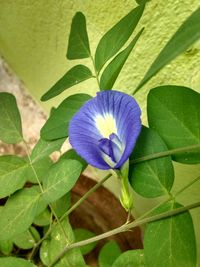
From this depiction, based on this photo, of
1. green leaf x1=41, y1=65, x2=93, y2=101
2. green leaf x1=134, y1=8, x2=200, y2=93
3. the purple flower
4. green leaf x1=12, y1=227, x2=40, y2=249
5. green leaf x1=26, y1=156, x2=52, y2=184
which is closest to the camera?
green leaf x1=134, y1=8, x2=200, y2=93

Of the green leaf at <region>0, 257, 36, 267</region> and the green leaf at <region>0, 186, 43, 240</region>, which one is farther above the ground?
the green leaf at <region>0, 186, 43, 240</region>

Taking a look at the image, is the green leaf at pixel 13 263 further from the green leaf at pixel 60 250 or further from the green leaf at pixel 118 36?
the green leaf at pixel 118 36

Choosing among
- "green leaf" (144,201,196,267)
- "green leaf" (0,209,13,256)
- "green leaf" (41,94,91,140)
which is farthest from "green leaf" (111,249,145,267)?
"green leaf" (0,209,13,256)

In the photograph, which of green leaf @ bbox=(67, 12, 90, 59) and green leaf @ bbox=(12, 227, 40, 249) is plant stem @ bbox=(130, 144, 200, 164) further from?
green leaf @ bbox=(12, 227, 40, 249)

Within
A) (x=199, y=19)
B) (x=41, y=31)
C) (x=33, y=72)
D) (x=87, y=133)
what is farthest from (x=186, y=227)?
(x=33, y=72)

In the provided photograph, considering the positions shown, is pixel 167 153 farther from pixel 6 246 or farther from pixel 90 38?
pixel 6 246

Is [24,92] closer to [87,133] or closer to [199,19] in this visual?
[87,133]
